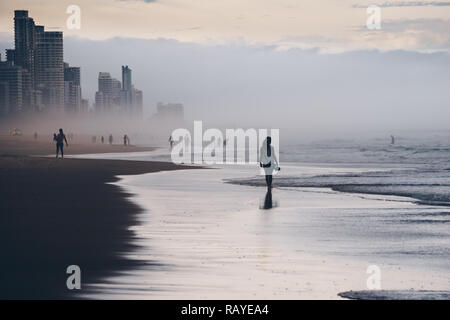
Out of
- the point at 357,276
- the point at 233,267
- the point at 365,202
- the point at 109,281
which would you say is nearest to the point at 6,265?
the point at 109,281

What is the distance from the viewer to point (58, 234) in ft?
46.5

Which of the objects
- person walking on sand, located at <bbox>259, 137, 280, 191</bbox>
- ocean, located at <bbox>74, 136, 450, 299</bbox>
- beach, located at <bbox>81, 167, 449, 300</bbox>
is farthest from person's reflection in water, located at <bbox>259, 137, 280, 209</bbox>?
beach, located at <bbox>81, 167, 449, 300</bbox>

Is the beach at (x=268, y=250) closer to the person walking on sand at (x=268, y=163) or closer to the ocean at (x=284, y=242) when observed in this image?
the ocean at (x=284, y=242)

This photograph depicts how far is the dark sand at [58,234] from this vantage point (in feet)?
32.1

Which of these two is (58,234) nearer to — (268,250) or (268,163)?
(268,250)

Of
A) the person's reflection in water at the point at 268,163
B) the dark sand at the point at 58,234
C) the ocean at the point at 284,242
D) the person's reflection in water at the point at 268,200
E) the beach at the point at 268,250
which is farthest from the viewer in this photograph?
A: the person's reflection in water at the point at 268,163

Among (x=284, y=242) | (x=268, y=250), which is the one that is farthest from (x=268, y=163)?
(x=268, y=250)

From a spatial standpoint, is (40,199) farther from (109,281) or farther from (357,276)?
(357,276)

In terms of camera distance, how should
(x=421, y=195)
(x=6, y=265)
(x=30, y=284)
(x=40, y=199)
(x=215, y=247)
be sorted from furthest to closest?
(x=421, y=195) < (x=40, y=199) < (x=215, y=247) < (x=6, y=265) < (x=30, y=284)

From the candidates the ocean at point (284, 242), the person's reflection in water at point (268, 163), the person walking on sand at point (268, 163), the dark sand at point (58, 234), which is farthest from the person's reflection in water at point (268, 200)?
the dark sand at point (58, 234)

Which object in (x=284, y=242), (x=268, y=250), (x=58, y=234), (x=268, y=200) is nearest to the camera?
(x=268, y=250)

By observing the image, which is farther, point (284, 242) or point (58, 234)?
point (58, 234)

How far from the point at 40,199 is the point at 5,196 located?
168cm
